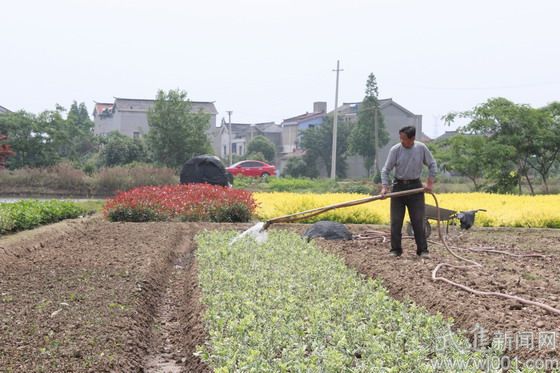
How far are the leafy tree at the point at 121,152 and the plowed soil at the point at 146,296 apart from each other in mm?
30187

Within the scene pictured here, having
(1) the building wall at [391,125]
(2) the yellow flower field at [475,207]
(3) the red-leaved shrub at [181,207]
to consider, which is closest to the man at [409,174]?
(2) the yellow flower field at [475,207]

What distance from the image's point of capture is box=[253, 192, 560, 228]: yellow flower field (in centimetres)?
1655

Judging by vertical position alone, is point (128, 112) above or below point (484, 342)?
above

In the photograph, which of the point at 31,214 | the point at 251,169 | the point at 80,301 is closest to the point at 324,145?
the point at 251,169

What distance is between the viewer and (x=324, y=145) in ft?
192

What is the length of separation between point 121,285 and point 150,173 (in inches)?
955

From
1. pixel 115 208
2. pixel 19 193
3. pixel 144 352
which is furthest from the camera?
pixel 19 193

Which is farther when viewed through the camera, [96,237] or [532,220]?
[532,220]

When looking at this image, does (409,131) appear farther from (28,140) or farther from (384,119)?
(384,119)

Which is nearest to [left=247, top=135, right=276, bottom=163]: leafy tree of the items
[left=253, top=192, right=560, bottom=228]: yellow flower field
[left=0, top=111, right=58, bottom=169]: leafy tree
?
[left=0, top=111, right=58, bottom=169]: leafy tree

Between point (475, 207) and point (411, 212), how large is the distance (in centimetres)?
858

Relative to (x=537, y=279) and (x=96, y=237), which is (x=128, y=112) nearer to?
(x=96, y=237)

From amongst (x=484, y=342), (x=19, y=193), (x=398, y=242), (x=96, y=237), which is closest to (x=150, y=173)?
(x=19, y=193)

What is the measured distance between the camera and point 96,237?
1353 cm
